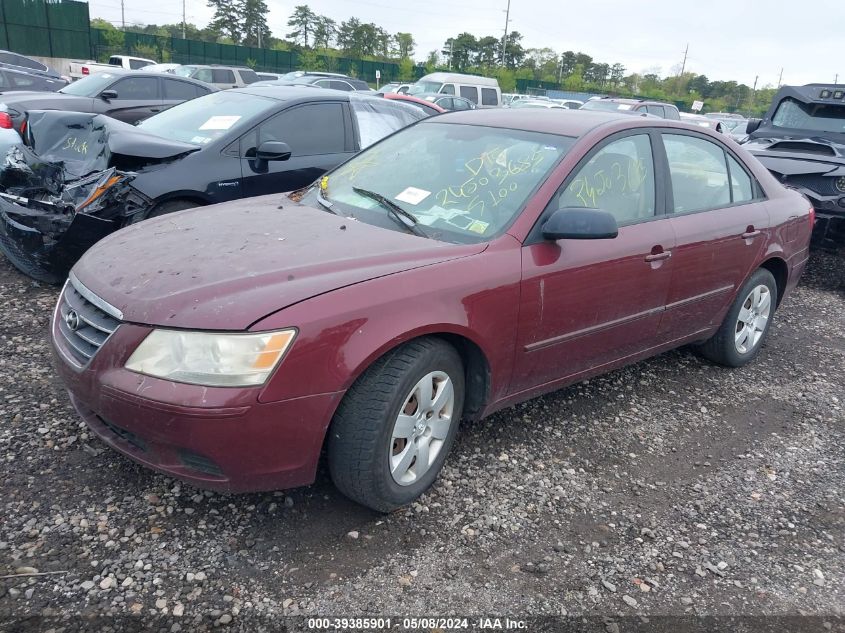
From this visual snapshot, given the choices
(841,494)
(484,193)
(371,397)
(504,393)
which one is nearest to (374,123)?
(484,193)

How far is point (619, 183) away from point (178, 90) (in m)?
9.27

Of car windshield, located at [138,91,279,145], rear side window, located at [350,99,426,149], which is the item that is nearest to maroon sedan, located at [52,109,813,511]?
car windshield, located at [138,91,279,145]

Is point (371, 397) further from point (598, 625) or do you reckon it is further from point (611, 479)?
point (611, 479)

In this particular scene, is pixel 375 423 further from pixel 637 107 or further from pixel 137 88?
pixel 637 107

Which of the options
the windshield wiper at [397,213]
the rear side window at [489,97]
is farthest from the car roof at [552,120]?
the rear side window at [489,97]

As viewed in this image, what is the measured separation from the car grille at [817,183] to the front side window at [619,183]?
4.24 meters

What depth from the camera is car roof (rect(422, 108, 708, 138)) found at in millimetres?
3471

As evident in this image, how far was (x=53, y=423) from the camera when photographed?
10.5 feet

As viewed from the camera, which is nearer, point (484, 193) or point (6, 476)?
point (6, 476)

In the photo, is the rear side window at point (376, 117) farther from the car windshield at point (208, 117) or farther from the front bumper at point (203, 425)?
the front bumper at point (203, 425)

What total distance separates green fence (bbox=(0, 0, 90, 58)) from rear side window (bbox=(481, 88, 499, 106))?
66.9 feet

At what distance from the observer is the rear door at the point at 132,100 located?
9.30 metres

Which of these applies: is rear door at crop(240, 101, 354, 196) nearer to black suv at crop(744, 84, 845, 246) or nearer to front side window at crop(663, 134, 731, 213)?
front side window at crop(663, 134, 731, 213)

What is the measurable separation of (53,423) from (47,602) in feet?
3.97
